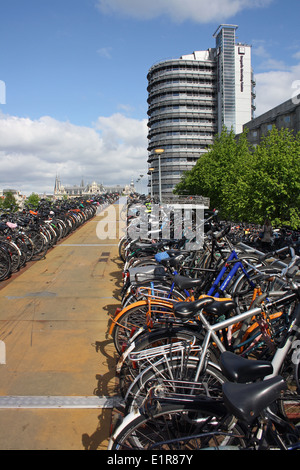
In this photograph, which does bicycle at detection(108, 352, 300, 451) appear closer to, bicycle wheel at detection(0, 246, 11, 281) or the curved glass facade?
bicycle wheel at detection(0, 246, 11, 281)

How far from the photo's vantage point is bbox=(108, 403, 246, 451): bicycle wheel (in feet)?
5.79

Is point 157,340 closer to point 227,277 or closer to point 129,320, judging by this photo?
point 129,320

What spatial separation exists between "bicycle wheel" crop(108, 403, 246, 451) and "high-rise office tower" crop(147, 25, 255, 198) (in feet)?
279

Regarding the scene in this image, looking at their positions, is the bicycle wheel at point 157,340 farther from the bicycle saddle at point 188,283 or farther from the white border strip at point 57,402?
the bicycle saddle at point 188,283

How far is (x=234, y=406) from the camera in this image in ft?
4.67

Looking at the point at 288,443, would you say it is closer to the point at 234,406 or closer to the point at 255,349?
the point at 234,406

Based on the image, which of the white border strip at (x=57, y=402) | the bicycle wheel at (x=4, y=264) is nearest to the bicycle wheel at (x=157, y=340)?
the white border strip at (x=57, y=402)

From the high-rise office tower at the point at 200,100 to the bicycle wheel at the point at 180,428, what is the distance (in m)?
85.0

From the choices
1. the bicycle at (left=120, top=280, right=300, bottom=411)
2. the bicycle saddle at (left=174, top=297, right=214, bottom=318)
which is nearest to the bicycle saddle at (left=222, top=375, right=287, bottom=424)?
the bicycle at (left=120, top=280, right=300, bottom=411)

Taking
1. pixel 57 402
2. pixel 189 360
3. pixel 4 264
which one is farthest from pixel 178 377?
pixel 4 264

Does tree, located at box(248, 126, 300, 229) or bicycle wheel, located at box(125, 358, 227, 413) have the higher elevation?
tree, located at box(248, 126, 300, 229)

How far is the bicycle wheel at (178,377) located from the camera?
2086 mm
